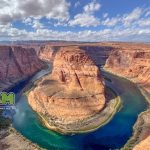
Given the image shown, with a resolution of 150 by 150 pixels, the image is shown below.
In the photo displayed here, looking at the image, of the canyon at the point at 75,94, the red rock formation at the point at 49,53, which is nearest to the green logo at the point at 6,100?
the canyon at the point at 75,94

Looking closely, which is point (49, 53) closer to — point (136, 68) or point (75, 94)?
point (136, 68)

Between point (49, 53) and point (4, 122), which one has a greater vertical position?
point (49, 53)

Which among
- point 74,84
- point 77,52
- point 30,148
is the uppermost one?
point 77,52

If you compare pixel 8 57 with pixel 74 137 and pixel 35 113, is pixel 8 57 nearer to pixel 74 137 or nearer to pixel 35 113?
pixel 35 113

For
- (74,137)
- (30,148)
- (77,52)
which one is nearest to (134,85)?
(77,52)

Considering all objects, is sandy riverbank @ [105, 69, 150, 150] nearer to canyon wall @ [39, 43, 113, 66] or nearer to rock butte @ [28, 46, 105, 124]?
rock butte @ [28, 46, 105, 124]

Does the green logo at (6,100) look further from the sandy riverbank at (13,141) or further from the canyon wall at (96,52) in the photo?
the canyon wall at (96,52)

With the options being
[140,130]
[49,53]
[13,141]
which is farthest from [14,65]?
[140,130]
